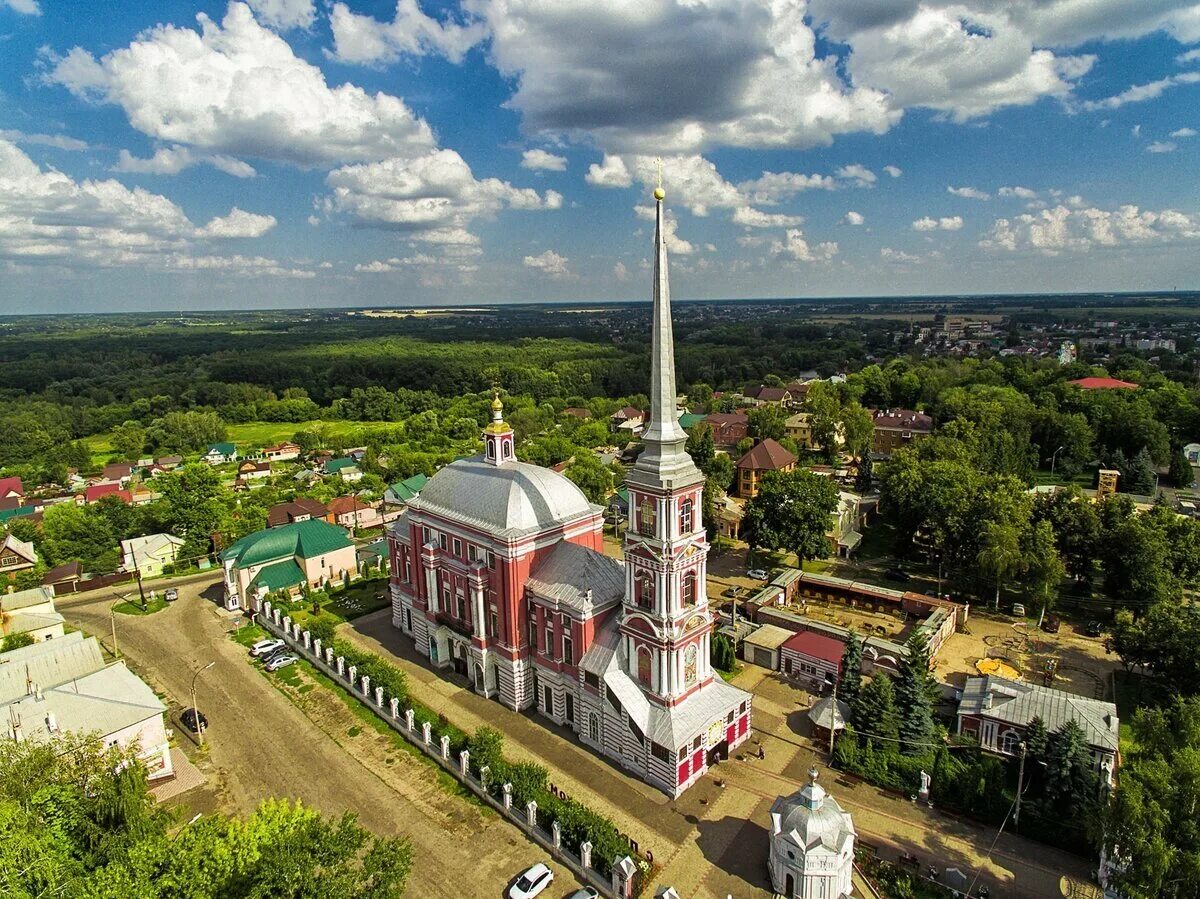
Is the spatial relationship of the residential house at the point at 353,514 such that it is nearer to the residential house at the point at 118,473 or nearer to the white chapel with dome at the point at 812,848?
the residential house at the point at 118,473

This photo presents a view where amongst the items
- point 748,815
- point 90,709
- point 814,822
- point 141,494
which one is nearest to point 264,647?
point 90,709

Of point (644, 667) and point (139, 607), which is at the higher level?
point (644, 667)

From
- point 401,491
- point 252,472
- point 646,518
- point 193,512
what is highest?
point 646,518

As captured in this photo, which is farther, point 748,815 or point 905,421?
point 905,421

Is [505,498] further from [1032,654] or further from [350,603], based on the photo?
[1032,654]

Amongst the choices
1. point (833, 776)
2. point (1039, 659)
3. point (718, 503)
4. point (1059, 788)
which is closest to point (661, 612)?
point (833, 776)

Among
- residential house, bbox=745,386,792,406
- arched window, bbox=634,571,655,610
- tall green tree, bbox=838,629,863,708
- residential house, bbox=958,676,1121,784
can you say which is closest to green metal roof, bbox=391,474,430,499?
arched window, bbox=634,571,655,610

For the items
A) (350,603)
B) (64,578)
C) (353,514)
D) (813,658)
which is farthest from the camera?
(353,514)

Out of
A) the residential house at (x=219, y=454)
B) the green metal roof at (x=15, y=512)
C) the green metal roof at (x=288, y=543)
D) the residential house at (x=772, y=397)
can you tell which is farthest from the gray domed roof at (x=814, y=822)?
the residential house at (x=219, y=454)
